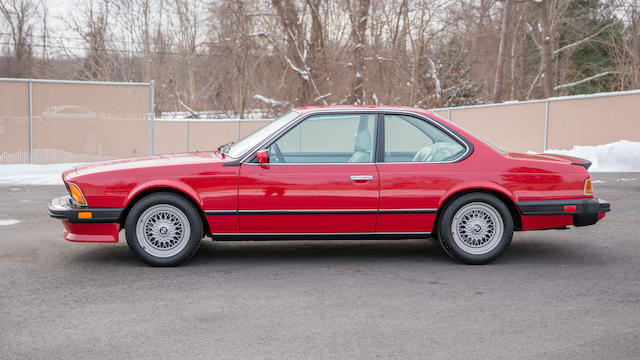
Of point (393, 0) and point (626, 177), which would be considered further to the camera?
point (393, 0)

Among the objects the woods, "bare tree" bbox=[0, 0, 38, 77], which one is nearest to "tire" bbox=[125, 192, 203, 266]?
the woods

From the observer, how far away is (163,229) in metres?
5.89

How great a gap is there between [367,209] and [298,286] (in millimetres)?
1054

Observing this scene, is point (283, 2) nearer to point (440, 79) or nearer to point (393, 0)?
point (393, 0)

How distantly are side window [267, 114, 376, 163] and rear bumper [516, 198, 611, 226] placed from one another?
60.2 inches

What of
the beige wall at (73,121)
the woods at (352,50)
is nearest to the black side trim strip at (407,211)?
the beige wall at (73,121)

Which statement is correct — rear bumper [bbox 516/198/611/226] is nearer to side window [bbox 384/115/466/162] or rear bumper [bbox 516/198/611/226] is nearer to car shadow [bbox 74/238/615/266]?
car shadow [bbox 74/238/615/266]

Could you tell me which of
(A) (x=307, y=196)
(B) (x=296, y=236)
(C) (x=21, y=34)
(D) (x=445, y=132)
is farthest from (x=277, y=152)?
(C) (x=21, y=34)

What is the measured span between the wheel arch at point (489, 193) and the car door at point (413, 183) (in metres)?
0.09

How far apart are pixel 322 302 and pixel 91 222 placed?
2.34m

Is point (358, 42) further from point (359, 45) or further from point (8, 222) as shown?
point (8, 222)

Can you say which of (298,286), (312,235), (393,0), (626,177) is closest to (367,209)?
(312,235)

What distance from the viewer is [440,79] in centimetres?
3244

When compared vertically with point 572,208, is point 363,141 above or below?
above
